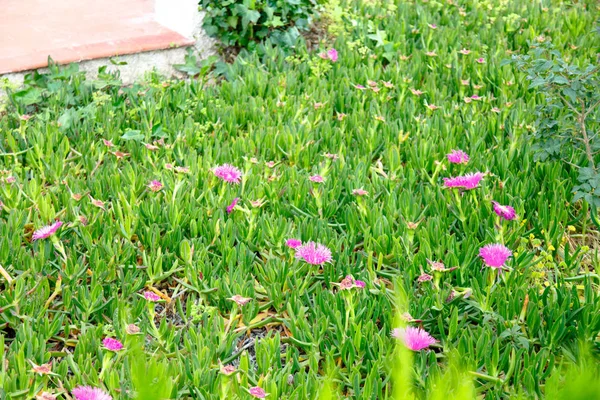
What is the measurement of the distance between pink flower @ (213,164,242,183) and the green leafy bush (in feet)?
5.01

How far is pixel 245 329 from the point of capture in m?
2.50

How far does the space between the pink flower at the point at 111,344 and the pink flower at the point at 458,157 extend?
5.59 feet

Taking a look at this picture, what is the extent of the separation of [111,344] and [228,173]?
114 centimetres

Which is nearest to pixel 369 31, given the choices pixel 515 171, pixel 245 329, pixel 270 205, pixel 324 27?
pixel 324 27

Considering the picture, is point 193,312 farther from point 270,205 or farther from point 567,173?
point 567,173

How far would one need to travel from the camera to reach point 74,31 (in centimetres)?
464

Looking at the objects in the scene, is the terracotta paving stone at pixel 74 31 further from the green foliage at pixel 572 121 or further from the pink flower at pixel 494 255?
the pink flower at pixel 494 255

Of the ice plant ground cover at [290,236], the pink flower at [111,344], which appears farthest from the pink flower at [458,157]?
the pink flower at [111,344]

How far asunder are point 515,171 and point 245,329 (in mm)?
1557

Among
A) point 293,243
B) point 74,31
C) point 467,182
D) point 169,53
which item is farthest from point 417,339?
point 74,31

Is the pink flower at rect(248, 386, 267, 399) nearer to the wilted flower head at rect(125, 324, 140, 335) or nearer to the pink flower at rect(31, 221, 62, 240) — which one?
the wilted flower head at rect(125, 324, 140, 335)

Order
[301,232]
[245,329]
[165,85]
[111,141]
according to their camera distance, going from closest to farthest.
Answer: [245,329] < [301,232] < [111,141] < [165,85]

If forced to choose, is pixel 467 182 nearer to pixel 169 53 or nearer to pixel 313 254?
pixel 313 254

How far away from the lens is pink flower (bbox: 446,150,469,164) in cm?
327
